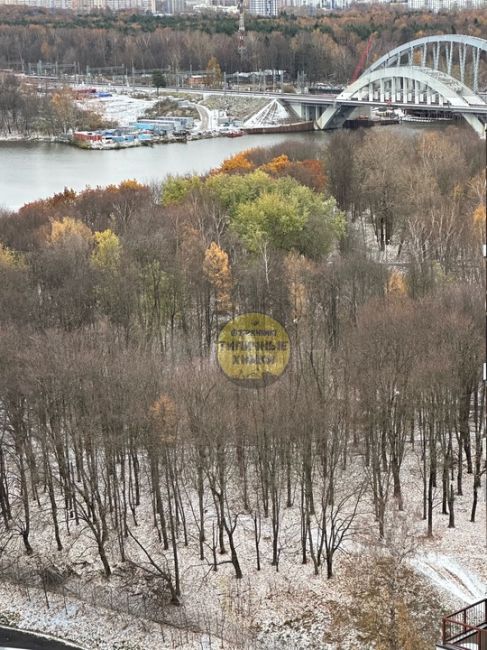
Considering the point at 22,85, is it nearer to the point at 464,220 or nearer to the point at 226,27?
the point at 226,27

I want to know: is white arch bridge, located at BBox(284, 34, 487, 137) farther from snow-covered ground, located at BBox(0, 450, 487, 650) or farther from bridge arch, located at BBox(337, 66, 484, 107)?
snow-covered ground, located at BBox(0, 450, 487, 650)

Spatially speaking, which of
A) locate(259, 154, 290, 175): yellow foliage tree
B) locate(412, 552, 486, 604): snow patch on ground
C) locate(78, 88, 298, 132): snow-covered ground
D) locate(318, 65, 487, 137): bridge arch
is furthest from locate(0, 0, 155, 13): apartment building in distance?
locate(412, 552, 486, 604): snow patch on ground

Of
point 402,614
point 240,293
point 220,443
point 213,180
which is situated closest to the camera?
point 402,614

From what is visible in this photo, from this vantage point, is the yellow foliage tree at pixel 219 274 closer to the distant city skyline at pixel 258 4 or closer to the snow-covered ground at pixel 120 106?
Result: the snow-covered ground at pixel 120 106

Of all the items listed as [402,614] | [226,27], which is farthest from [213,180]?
[226,27]

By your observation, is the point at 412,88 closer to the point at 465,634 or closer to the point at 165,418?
the point at 165,418

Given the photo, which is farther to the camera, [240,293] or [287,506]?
[240,293]

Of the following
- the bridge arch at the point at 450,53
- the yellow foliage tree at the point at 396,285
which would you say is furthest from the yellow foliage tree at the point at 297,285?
the bridge arch at the point at 450,53
